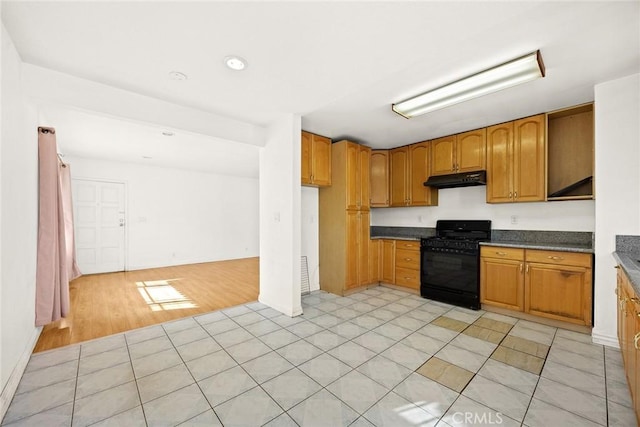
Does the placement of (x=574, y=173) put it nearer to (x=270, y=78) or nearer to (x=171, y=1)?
(x=270, y=78)

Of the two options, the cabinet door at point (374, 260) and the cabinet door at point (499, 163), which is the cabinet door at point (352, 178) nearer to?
the cabinet door at point (374, 260)

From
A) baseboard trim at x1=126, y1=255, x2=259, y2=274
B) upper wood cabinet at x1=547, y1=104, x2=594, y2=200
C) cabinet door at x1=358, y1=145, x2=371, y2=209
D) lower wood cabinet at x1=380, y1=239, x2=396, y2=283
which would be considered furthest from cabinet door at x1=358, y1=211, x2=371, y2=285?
baseboard trim at x1=126, y1=255, x2=259, y2=274

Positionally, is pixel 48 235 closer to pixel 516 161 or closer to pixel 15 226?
pixel 15 226

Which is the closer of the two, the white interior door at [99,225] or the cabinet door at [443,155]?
the cabinet door at [443,155]

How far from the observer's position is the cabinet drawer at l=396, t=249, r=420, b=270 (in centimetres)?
406

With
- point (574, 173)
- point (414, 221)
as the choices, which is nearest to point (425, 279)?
point (414, 221)

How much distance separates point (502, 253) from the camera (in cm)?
321

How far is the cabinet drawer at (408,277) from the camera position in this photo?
13.3ft

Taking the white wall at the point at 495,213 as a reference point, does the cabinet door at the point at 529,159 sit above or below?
above

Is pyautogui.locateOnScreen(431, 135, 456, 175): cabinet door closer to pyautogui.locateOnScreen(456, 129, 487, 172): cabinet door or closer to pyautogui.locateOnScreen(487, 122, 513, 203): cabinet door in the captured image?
pyautogui.locateOnScreen(456, 129, 487, 172): cabinet door

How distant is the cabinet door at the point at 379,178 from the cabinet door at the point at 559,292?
2230 millimetres

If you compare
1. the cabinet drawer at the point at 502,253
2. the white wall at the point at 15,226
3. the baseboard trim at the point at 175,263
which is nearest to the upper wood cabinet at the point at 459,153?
the cabinet drawer at the point at 502,253

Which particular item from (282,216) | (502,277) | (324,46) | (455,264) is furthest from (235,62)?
(502,277)

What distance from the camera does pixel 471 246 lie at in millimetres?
3432
